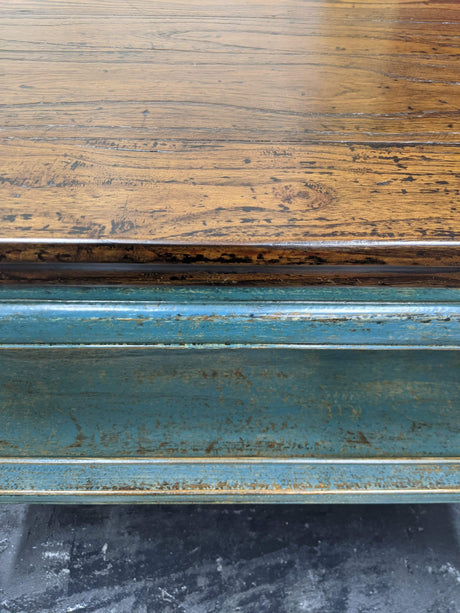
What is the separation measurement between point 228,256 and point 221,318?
0.14 m

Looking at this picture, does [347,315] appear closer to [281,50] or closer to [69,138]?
[69,138]

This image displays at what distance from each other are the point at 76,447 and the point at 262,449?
37cm

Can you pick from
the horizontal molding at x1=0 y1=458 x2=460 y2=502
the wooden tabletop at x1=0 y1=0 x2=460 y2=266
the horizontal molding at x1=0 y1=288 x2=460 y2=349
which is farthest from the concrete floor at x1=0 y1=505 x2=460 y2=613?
the wooden tabletop at x1=0 y1=0 x2=460 y2=266

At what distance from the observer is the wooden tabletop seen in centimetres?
65

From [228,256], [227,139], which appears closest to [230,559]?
[228,256]

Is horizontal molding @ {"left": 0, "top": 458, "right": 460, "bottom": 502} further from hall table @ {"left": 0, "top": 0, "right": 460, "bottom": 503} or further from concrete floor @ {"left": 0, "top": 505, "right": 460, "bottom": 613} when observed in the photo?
concrete floor @ {"left": 0, "top": 505, "right": 460, "bottom": 613}

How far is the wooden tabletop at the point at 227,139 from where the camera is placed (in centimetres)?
65

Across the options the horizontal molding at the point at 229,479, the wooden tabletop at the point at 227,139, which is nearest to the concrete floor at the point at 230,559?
the horizontal molding at the point at 229,479

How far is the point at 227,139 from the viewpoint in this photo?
0.83 m

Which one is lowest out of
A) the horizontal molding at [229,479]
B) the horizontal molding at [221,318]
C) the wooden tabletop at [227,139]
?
the horizontal molding at [229,479]

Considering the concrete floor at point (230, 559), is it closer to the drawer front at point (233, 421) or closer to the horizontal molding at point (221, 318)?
the drawer front at point (233, 421)

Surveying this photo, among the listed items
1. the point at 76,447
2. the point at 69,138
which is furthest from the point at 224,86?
the point at 76,447

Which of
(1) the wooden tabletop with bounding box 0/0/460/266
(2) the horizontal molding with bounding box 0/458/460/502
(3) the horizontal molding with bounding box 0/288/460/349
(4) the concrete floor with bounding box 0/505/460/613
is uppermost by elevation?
(1) the wooden tabletop with bounding box 0/0/460/266

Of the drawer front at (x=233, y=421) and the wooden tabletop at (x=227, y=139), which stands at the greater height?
the wooden tabletop at (x=227, y=139)
